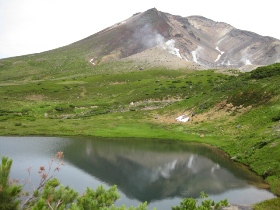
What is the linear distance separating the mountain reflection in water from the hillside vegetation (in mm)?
3840

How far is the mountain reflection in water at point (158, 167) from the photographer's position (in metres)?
36.3

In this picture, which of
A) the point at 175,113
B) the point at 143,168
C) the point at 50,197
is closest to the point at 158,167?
the point at 143,168

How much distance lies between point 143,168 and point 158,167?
2.58 metres

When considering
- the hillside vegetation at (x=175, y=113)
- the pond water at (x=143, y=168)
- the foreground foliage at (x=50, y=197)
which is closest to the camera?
the foreground foliage at (x=50, y=197)

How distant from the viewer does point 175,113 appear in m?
85.2

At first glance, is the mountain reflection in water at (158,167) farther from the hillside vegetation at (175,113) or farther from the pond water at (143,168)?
the hillside vegetation at (175,113)

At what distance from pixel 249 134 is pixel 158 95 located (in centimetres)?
6515

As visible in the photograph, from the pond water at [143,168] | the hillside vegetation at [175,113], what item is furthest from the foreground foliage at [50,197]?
the hillside vegetation at [175,113]

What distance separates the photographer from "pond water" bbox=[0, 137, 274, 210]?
3428 cm

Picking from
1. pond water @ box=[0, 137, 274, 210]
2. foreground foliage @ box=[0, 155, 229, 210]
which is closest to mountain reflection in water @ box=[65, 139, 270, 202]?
pond water @ box=[0, 137, 274, 210]

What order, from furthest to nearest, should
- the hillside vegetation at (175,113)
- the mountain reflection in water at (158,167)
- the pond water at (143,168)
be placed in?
the hillside vegetation at (175,113) → the mountain reflection in water at (158,167) → the pond water at (143,168)

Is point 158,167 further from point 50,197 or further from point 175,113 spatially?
point 175,113

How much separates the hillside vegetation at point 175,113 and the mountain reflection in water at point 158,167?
3840mm

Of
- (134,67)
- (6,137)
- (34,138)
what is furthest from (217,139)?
(134,67)
